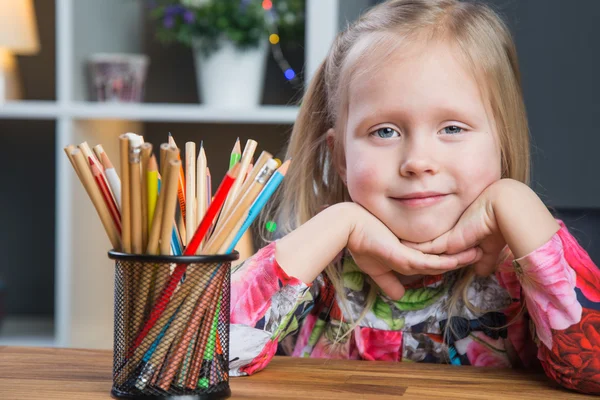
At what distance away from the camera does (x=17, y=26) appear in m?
2.34

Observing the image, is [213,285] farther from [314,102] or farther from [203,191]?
[314,102]

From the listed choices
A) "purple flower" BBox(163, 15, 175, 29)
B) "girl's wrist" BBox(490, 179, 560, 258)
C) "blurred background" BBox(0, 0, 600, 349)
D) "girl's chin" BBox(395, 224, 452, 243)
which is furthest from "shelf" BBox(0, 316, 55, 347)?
"girl's wrist" BBox(490, 179, 560, 258)

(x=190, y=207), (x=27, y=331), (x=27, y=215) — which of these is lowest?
(x=27, y=331)

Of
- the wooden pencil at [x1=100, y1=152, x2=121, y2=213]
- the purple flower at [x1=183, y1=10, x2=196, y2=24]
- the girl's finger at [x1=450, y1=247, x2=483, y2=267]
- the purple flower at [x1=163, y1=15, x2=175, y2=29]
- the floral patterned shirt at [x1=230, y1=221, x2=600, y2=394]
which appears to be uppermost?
the purple flower at [x1=183, y1=10, x2=196, y2=24]

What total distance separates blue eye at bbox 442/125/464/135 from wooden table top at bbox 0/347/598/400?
0.27 meters

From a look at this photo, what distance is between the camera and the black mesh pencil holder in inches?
26.2

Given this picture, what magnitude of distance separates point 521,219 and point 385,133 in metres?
0.19

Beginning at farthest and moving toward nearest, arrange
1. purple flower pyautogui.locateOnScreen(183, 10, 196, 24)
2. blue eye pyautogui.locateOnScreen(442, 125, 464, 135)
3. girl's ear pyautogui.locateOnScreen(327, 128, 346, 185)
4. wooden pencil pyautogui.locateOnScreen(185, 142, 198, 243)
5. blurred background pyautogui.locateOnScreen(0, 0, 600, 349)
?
1. purple flower pyautogui.locateOnScreen(183, 10, 196, 24)
2. blurred background pyautogui.locateOnScreen(0, 0, 600, 349)
3. girl's ear pyautogui.locateOnScreen(327, 128, 346, 185)
4. blue eye pyautogui.locateOnScreen(442, 125, 464, 135)
5. wooden pencil pyautogui.locateOnScreen(185, 142, 198, 243)

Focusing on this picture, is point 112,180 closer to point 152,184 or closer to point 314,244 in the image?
point 152,184

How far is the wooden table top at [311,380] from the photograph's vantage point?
732 millimetres

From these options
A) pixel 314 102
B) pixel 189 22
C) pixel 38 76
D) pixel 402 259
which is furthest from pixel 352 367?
pixel 38 76

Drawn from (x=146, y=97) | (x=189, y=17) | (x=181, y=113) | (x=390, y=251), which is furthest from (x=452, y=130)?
(x=146, y=97)

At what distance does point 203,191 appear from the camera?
73 centimetres

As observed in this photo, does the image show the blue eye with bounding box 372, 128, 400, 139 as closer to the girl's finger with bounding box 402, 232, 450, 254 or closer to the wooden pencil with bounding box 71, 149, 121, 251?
the girl's finger with bounding box 402, 232, 450, 254
